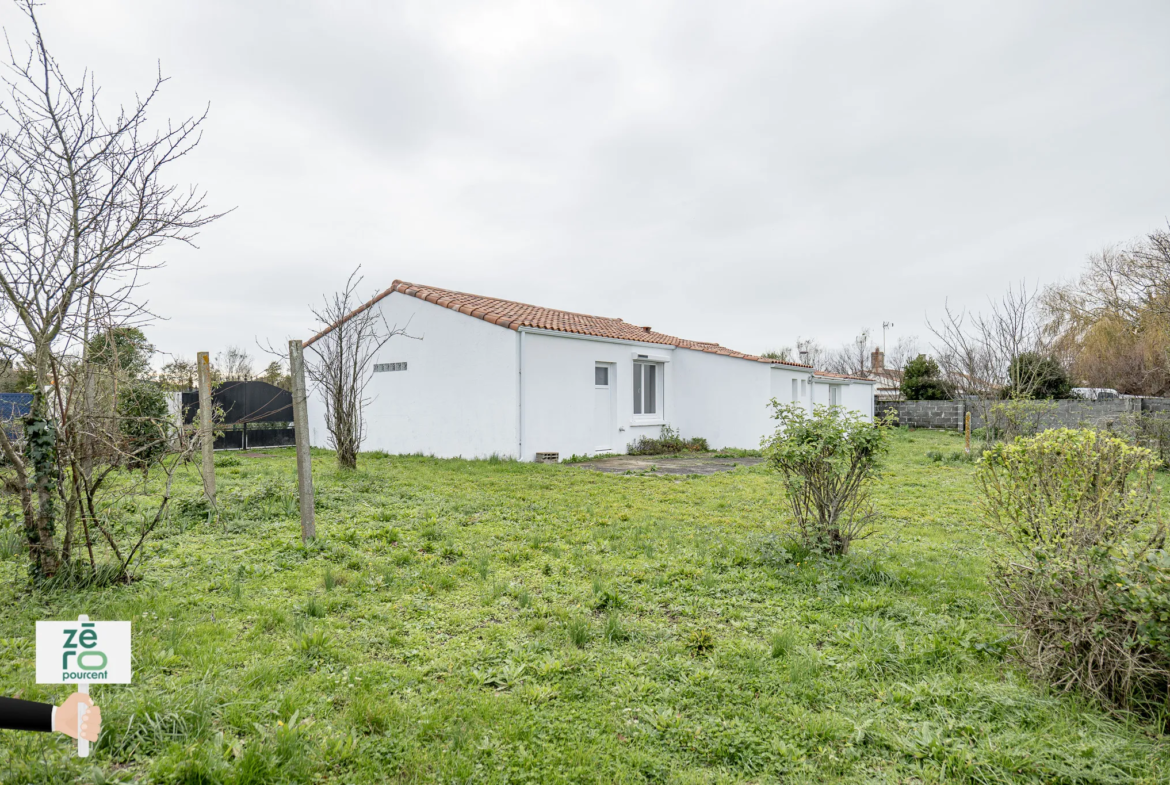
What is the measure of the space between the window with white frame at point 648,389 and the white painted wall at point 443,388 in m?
4.68

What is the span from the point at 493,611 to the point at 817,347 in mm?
47603

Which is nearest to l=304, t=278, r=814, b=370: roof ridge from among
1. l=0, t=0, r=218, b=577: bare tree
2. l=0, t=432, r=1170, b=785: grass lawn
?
l=0, t=0, r=218, b=577: bare tree

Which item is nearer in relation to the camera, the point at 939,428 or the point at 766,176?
the point at 766,176

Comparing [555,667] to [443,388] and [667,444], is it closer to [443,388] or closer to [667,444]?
[443,388]

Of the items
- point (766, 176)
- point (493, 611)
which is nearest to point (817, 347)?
point (766, 176)

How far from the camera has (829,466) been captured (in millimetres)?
5203

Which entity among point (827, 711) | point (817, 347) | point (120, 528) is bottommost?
point (827, 711)

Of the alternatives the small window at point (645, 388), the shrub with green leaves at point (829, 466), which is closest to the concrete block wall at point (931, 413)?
the small window at point (645, 388)

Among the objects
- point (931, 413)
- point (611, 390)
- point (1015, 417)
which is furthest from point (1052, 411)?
point (611, 390)

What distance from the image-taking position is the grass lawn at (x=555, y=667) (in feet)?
7.71

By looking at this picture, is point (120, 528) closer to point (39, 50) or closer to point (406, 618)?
point (406, 618)

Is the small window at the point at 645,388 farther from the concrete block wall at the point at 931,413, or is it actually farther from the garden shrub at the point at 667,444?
the concrete block wall at the point at 931,413

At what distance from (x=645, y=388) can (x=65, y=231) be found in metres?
13.9

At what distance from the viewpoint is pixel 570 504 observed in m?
7.94
